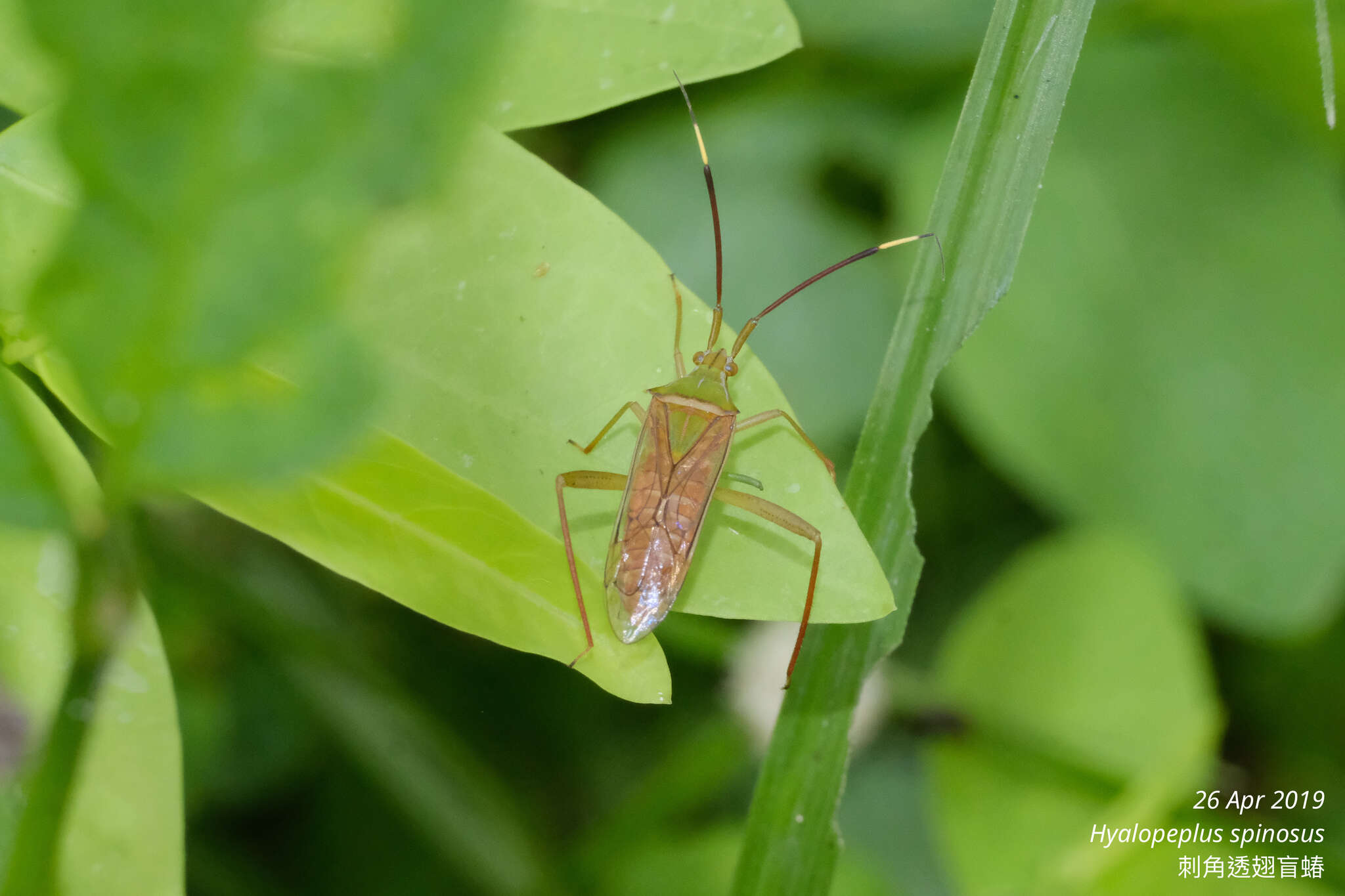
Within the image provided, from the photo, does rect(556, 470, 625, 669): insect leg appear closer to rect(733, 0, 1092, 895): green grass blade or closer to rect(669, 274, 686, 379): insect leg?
rect(669, 274, 686, 379): insect leg

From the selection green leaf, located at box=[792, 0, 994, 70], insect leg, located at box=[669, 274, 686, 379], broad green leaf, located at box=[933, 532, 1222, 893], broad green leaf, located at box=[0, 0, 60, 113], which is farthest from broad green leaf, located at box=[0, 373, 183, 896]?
green leaf, located at box=[792, 0, 994, 70]

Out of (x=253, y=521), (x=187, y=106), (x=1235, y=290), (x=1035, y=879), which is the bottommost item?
(x=1035, y=879)

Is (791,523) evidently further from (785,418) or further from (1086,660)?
(1086,660)

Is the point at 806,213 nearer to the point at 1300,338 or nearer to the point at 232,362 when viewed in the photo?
the point at 1300,338

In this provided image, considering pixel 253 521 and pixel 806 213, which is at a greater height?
pixel 253 521

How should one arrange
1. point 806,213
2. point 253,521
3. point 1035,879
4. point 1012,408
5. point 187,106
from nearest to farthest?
point 187,106
point 253,521
point 1035,879
point 1012,408
point 806,213

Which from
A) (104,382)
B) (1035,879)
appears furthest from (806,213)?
(104,382)

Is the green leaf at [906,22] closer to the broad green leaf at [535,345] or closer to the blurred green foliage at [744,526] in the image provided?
the blurred green foliage at [744,526]
